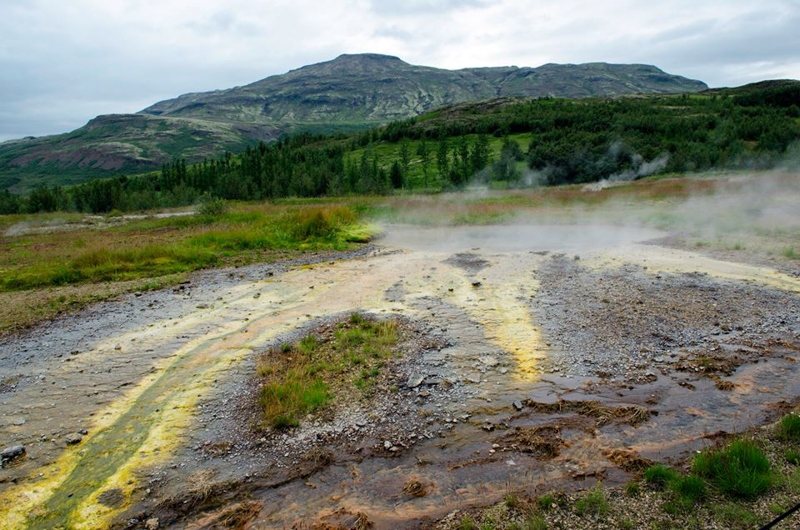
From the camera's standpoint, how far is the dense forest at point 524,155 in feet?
168

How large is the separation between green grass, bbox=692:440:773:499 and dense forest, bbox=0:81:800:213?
4594 centimetres

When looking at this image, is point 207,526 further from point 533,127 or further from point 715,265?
point 533,127

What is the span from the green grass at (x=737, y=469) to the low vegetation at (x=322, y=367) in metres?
5.49

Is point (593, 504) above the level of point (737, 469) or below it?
below

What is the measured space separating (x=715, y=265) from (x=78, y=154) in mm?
225525

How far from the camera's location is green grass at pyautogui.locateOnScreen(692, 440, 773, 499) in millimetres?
5824

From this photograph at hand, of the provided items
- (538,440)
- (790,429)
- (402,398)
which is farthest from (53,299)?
(790,429)

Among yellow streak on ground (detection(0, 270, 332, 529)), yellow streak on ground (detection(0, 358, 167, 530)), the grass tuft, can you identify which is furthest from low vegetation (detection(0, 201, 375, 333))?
the grass tuft

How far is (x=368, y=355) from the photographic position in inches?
423

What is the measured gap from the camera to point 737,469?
19.8 feet

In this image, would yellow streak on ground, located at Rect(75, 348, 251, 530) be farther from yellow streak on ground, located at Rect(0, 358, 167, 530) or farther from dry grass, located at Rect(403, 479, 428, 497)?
dry grass, located at Rect(403, 479, 428, 497)

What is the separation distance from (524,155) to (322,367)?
60.6 metres

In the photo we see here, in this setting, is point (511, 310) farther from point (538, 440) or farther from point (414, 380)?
point (538, 440)

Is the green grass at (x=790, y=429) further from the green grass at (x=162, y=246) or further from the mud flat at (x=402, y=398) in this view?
the green grass at (x=162, y=246)
